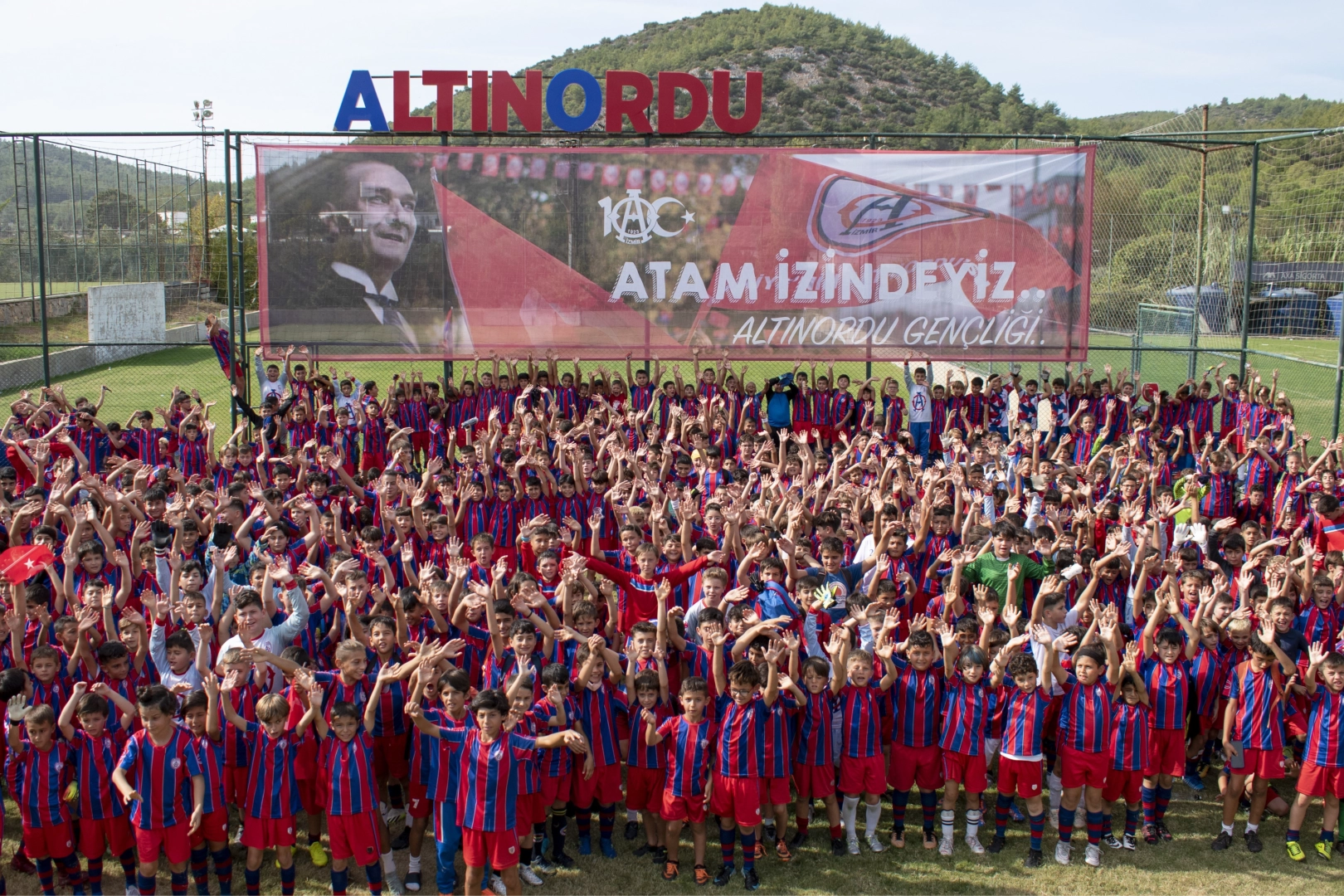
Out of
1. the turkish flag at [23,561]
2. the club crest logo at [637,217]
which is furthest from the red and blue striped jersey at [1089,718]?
the club crest logo at [637,217]

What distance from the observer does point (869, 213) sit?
14016mm

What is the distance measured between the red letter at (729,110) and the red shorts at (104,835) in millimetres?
10936

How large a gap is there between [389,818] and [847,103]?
70.2 metres

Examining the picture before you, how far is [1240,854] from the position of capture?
19.8 feet

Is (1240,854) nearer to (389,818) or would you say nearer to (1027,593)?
(1027,593)

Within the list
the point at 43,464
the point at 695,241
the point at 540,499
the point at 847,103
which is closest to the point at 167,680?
the point at 540,499

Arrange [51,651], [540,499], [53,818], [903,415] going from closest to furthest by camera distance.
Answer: [53,818]
[51,651]
[540,499]
[903,415]

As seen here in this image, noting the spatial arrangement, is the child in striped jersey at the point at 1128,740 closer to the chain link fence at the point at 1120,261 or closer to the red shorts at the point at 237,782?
the red shorts at the point at 237,782

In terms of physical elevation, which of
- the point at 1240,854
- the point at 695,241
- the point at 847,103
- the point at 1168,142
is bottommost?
the point at 1240,854

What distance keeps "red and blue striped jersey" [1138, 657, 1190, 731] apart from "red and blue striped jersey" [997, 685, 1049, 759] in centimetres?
70

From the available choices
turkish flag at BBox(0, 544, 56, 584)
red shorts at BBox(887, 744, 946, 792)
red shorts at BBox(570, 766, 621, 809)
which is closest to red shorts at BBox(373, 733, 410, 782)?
red shorts at BBox(570, 766, 621, 809)

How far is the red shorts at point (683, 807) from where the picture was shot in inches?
227

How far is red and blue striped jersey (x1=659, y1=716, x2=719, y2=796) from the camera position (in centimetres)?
570

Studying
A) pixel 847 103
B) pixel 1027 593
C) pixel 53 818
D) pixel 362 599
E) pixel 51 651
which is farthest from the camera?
pixel 847 103
